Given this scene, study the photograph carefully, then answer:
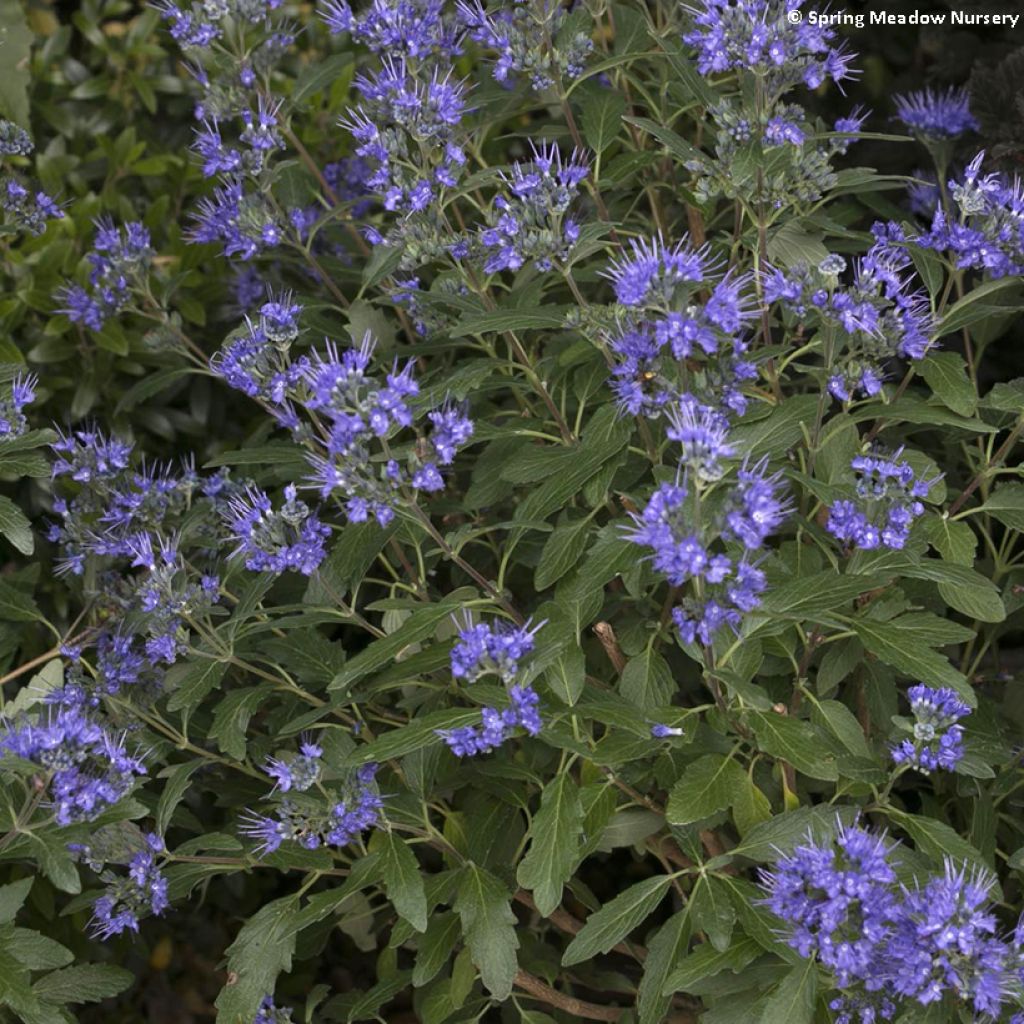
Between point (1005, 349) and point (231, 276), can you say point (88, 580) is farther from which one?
point (1005, 349)

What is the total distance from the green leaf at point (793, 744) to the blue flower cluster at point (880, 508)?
0.29 m

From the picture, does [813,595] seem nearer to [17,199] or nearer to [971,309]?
[971,309]

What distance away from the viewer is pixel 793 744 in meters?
2.16

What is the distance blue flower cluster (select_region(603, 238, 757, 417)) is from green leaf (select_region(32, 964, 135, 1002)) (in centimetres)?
131

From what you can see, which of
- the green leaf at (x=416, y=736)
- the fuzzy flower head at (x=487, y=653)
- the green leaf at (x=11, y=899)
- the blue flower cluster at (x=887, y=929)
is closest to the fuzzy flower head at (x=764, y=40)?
the fuzzy flower head at (x=487, y=653)

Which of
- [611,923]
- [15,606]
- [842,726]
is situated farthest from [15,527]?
[842,726]

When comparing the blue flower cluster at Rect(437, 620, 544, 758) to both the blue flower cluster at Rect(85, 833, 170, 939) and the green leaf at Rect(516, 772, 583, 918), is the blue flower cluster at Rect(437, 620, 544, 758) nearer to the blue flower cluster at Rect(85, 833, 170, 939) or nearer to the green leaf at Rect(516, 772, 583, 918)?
the green leaf at Rect(516, 772, 583, 918)

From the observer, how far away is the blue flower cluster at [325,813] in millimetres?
2299

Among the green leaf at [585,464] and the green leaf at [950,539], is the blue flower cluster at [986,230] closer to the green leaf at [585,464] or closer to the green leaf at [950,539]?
the green leaf at [950,539]

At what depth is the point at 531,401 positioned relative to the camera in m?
3.16

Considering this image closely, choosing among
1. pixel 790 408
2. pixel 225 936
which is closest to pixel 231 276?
pixel 225 936

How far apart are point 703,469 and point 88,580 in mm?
1474

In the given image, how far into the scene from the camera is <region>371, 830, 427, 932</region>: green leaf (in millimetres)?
2248

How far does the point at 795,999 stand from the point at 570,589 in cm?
72
